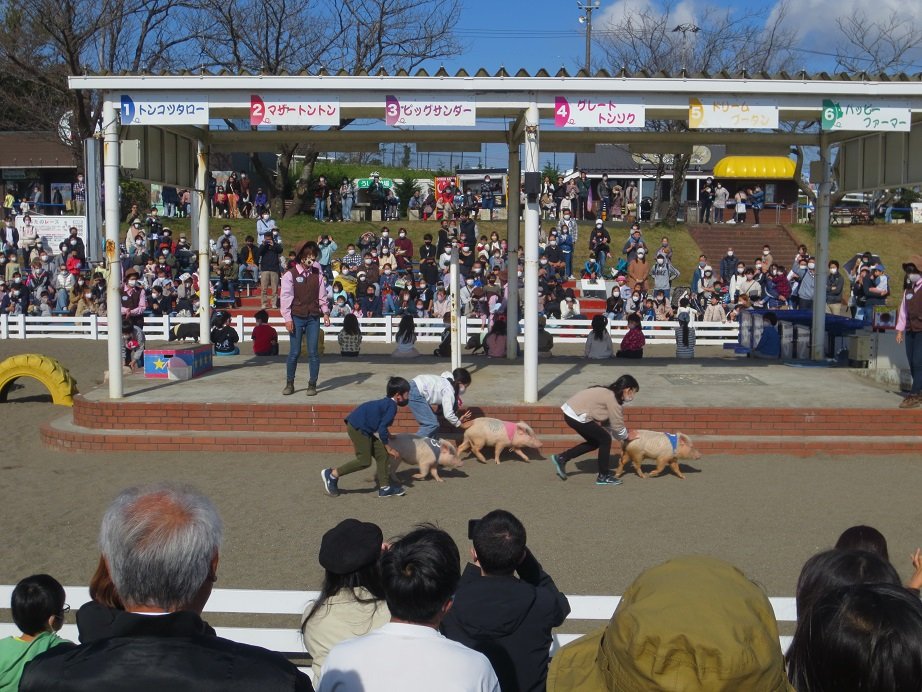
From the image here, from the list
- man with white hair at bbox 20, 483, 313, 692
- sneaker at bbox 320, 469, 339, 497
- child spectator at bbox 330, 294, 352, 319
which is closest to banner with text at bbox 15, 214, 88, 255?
child spectator at bbox 330, 294, 352, 319

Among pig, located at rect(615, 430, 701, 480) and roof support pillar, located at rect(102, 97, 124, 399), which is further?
roof support pillar, located at rect(102, 97, 124, 399)

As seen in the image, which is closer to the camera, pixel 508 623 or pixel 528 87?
pixel 508 623

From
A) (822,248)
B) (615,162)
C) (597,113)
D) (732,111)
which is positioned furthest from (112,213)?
(615,162)

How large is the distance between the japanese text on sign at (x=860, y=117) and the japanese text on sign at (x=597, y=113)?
2089mm

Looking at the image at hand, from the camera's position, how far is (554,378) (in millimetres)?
13547

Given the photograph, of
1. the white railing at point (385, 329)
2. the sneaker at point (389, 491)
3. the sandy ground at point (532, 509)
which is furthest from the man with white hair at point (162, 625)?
the white railing at point (385, 329)

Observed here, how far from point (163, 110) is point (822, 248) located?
9080 millimetres

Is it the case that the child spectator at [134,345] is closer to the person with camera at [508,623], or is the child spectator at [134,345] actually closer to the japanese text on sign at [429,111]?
the japanese text on sign at [429,111]

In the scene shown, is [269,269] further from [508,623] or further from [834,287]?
[508,623]

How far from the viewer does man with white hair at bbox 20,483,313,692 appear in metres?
2.18

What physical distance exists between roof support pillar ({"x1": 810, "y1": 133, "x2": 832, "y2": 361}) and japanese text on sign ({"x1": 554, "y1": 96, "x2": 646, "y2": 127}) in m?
4.23

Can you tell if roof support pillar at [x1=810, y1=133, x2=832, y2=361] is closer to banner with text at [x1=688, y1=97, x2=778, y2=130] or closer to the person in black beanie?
banner with text at [x1=688, y1=97, x2=778, y2=130]

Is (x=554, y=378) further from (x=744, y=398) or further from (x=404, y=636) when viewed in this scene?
(x=404, y=636)

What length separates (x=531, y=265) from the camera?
11484 mm
